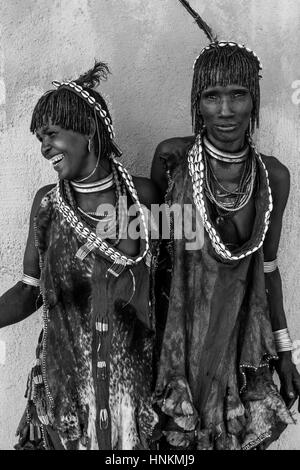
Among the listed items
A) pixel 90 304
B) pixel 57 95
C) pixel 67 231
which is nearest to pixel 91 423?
pixel 90 304

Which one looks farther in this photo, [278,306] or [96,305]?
[278,306]

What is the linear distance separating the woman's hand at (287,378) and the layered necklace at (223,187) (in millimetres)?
531

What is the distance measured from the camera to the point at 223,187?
2.27m

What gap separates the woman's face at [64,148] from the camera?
85.9 inches

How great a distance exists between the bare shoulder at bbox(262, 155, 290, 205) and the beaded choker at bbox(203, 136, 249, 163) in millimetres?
133

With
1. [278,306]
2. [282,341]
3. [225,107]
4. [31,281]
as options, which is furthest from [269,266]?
[31,281]

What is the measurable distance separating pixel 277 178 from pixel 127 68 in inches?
25.9

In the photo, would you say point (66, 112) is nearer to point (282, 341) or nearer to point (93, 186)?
point (93, 186)

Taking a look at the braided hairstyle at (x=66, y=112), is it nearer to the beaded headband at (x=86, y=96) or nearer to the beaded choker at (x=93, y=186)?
the beaded headband at (x=86, y=96)

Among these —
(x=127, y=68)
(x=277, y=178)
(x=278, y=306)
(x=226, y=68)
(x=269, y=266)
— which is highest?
(x=127, y=68)

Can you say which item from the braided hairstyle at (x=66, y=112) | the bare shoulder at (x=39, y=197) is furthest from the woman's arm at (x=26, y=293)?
the braided hairstyle at (x=66, y=112)

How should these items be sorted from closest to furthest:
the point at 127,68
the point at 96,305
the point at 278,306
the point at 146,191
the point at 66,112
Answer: the point at 66,112, the point at 96,305, the point at 146,191, the point at 278,306, the point at 127,68

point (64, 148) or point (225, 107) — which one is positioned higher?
point (225, 107)

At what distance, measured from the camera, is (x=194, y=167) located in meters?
2.26
